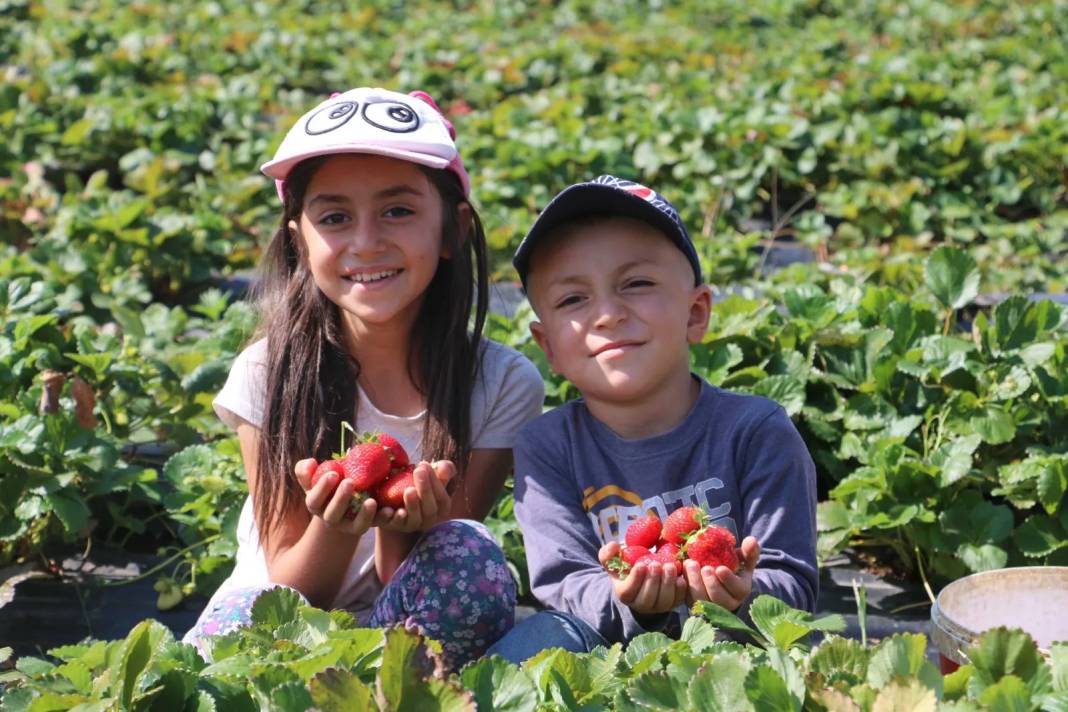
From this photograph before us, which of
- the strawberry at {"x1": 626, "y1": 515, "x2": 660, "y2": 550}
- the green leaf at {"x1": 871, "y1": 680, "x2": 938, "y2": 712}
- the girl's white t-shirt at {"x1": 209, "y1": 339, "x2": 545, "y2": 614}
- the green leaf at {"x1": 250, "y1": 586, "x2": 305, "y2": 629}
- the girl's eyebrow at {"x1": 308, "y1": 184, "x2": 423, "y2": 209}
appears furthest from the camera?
the girl's white t-shirt at {"x1": 209, "y1": 339, "x2": 545, "y2": 614}

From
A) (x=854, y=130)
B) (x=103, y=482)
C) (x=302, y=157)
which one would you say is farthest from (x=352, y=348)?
(x=854, y=130)

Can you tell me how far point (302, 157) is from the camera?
8.32 feet

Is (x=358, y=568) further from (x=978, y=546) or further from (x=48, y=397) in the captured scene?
(x=978, y=546)

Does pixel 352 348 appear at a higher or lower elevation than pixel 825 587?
higher

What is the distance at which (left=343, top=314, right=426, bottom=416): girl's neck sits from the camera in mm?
2723

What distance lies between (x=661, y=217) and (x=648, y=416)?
1.15ft

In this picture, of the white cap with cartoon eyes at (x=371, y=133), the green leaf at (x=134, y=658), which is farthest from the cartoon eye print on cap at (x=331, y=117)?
the green leaf at (x=134, y=658)

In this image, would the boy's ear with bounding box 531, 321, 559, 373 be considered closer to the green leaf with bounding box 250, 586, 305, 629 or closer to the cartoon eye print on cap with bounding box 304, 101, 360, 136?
the cartoon eye print on cap with bounding box 304, 101, 360, 136

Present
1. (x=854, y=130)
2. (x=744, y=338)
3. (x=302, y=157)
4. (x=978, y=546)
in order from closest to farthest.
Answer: (x=302, y=157) < (x=978, y=546) < (x=744, y=338) < (x=854, y=130)

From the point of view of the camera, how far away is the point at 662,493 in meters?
2.36

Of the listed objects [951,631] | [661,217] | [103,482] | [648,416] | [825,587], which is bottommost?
[825,587]

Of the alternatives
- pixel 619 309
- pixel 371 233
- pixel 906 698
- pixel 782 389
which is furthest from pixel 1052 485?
pixel 906 698

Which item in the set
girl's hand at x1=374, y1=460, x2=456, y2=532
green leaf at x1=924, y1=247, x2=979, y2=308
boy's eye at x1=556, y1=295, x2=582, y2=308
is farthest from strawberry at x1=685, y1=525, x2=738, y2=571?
green leaf at x1=924, y1=247, x2=979, y2=308

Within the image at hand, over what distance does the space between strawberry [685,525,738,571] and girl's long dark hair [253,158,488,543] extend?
741 millimetres
